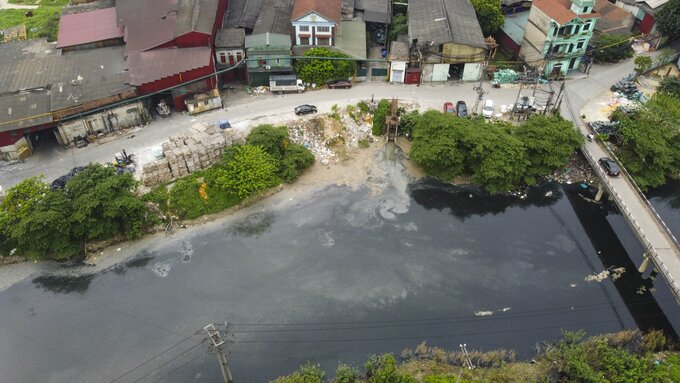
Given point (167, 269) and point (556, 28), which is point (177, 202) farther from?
point (556, 28)

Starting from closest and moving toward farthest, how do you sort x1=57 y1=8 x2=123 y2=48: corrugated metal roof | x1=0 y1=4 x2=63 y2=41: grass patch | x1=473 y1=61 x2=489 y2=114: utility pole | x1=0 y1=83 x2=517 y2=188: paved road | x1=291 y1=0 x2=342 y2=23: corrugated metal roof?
x1=0 y1=83 x2=517 y2=188: paved road, x1=473 y1=61 x2=489 y2=114: utility pole, x1=291 y1=0 x2=342 y2=23: corrugated metal roof, x1=57 y1=8 x2=123 y2=48: corrugated metal roof, x1=0 y1=4 x2=63 y2=41: grass patch

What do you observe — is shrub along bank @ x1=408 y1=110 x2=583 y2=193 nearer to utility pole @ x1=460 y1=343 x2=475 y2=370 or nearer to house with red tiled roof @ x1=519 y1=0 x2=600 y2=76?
house with red tiled roof @ x1=519 y1=0 x2=600 y2=76

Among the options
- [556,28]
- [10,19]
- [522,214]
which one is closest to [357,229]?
[522,214]

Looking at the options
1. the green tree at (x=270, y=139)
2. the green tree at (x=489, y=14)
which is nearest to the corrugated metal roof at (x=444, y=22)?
the green tree at (x=489, y=14)

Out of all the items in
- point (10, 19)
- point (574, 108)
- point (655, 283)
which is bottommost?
point (655, 283)

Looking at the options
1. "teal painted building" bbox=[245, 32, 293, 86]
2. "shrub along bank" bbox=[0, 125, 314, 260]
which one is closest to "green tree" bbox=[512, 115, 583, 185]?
"shrub along bank" bbox=[0, 125, 314, 260]

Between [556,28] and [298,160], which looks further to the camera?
[556,28]
